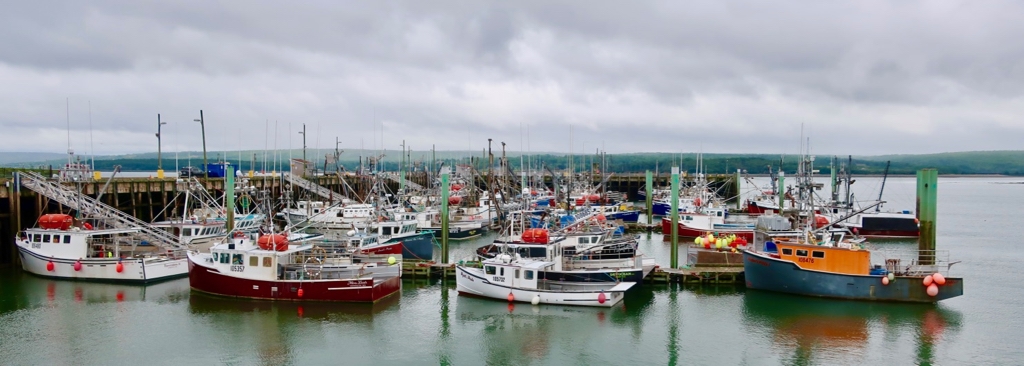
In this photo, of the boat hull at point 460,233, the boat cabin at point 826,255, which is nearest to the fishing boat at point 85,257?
the boat hull at point 460,233

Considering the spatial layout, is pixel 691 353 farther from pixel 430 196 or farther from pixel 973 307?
pixel 430 196

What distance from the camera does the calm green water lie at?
23.6 meters

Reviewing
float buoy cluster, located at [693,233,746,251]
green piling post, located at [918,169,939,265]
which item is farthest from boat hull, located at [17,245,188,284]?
green piling post, located at [918,169,939,265]

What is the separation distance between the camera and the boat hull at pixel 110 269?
33.6 metres

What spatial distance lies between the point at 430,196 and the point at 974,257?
150 ft

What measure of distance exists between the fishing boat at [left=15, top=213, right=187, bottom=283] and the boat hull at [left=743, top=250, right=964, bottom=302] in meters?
27.2

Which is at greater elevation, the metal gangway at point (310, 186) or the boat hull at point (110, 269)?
the metal gangway at point (310, 186)

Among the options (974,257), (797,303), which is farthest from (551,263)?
(974,257)

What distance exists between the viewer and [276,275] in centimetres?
2981

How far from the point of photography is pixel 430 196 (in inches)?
2835

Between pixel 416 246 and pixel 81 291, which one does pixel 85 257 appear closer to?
pixel 81 291

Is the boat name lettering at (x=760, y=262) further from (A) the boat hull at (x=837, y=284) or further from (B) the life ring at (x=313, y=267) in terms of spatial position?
(B) the life ring at (x=313, y=267)

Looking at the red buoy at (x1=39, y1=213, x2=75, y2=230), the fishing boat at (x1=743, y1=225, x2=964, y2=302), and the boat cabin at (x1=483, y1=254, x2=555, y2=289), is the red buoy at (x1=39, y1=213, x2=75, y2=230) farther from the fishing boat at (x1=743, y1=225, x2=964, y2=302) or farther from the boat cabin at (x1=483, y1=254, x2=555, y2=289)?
the fishing boat at (x1=743, y1=225, x2=964, y2=302)

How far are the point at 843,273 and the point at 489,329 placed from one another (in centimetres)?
1496
